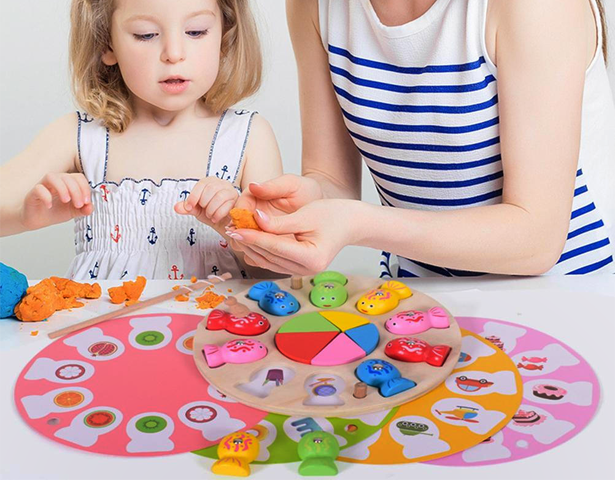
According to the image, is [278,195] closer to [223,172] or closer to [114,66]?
[223,172]

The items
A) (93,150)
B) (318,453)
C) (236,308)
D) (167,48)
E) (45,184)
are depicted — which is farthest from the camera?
(93,150)

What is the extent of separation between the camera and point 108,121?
1.30m

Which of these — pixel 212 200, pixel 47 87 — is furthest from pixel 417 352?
pixel 47 87

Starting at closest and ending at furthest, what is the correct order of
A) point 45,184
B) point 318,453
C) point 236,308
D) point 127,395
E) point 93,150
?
point 318,453
point 127,395
point 236,308
point 45,184
point 93,150

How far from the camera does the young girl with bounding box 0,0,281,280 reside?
1.21 meters

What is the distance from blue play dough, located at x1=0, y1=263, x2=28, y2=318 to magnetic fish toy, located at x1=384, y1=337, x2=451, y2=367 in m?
0.42

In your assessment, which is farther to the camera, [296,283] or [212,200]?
[212,200]

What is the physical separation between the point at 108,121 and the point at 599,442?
885mm

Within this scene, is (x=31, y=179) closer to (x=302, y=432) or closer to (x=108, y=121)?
(x=108, y=121)

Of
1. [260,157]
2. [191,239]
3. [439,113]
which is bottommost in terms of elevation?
[191,239]

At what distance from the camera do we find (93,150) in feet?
4.28

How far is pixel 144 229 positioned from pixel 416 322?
1.89 ft

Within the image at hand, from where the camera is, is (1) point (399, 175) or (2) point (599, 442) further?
(1) point (399, 175)

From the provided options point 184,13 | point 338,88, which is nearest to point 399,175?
point 338,88
